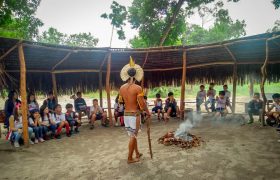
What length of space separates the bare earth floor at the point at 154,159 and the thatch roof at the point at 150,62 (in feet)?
10.1

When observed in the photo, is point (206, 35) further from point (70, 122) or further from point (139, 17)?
point (70, 122)

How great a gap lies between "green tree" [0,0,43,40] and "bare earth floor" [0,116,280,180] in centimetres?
995

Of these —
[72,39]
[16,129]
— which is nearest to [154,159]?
[16,129]

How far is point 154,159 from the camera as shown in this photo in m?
5.42

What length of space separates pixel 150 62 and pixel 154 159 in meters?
6.55

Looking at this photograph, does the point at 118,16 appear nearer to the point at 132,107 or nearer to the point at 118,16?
the point at 118,16

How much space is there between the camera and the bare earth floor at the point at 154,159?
466 cm

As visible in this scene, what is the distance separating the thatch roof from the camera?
872cm

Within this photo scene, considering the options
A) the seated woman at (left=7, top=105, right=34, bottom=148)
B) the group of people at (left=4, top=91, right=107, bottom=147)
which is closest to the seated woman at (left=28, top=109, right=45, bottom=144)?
the group of people at (left=4, top=91, right=107, bottom=147)

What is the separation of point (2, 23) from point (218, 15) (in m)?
14.6

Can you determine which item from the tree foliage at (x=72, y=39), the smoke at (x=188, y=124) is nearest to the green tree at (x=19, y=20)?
the smoke at (x=188, y=124)

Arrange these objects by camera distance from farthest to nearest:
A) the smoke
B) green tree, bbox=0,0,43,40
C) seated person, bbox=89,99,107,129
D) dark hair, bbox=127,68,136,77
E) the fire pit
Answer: green tree, bbox=0,0,43,40 < seated person, bbox=89,99,107,129 < the smoke < the fire pit < dark hair, bbox=127,68,136,77

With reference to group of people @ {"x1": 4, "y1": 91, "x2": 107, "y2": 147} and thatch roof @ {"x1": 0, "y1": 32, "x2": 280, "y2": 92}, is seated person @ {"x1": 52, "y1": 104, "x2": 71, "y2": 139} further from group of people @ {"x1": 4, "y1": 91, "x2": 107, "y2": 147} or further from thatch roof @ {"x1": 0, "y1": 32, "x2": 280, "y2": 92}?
thatch roof @ {"x1": 0, "y1": 32, "x2": 280, "y2": 92}

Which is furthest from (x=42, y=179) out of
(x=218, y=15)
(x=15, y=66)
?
(x=218, y=15)
